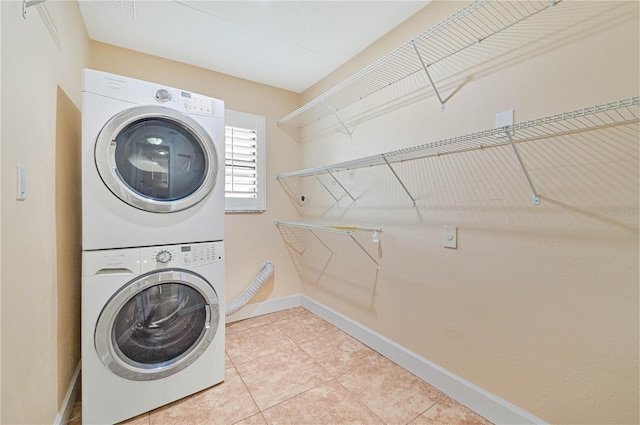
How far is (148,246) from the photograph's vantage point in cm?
141

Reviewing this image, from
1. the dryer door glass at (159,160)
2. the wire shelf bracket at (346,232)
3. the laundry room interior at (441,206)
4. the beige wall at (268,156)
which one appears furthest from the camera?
the beige wall at (268,156)

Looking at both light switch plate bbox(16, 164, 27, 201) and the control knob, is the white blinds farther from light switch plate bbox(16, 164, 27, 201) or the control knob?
light switch plate bbox(16, 164, 27, 201)

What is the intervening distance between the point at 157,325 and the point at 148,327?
1.6 inches

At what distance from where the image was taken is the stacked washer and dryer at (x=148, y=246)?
1.29 metres

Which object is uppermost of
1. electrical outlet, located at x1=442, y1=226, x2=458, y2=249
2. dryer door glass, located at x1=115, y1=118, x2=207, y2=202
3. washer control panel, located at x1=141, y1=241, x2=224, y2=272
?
dryer door glass, located at x1=115, y1=118, x2=207, y2=202

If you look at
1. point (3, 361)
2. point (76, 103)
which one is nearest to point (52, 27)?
point (76, 103)

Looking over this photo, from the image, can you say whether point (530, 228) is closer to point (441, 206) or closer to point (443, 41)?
point (441, 206)

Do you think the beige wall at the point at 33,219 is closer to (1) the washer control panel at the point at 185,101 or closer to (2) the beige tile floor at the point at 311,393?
(1) the washer control panel at the point at 185,101

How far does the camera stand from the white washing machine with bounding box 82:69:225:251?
130 centimetres

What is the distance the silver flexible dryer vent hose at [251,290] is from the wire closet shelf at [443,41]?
1.67 m

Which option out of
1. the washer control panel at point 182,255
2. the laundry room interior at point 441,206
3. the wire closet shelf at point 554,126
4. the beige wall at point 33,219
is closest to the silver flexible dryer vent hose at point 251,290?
the laundry room interior at point 441,206

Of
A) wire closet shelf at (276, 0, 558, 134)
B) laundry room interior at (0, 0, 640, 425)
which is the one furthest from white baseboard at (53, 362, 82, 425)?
wire closet shelf at (276, 0, 558, 134)

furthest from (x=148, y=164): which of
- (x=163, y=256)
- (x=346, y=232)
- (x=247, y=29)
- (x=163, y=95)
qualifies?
(x=346, y=232)

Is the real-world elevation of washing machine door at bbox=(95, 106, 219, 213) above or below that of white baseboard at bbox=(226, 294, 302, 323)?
above
